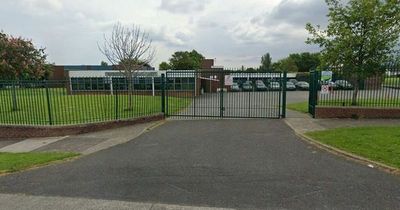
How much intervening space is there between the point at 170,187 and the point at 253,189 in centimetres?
139

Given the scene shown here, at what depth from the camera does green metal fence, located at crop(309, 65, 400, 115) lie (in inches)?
458

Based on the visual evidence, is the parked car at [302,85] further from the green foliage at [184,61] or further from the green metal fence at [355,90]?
the green metal fence at [355,90]

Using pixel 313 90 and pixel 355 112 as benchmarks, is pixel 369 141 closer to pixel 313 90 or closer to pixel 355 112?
pixel 355 112

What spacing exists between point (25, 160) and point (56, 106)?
544 cm

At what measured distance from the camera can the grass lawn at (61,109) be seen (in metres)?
11.3

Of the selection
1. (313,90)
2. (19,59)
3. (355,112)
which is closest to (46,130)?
(19,59)

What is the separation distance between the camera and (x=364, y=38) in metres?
12.4

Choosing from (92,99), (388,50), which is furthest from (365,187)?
(92,99)

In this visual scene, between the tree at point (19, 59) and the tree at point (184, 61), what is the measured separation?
41.6 meters

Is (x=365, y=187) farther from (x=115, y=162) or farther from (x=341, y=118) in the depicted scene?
(x=341, y=118)

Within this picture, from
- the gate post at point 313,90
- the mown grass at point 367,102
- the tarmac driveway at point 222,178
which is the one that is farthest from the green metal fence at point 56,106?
the mown grass at point 367,102

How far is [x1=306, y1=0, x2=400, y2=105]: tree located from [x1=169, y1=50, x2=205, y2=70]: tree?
1735 inches

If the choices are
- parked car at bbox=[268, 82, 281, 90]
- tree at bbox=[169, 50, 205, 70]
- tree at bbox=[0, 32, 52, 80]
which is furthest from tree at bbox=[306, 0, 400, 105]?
tree at bbox=[169, 50, 205, 70]

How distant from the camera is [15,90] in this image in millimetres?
11836
